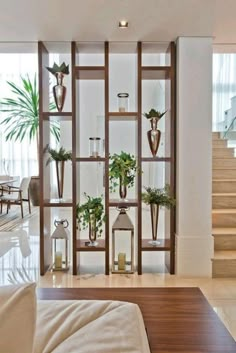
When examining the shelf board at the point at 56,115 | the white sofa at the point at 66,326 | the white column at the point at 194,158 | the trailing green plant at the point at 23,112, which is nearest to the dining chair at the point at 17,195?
the trailing green plant at the point at 23,112

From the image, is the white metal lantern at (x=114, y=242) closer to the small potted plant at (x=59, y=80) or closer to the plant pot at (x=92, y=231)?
the plant pot at (x=92, y=231)

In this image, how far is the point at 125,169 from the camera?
12.7ft

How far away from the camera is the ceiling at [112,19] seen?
3070 mm

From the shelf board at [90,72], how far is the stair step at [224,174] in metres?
2.34

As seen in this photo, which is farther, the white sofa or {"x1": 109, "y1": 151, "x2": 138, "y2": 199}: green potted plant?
{"x1": 109, "y1": 151, "x2": 138, "y2": 199}: green potted plant

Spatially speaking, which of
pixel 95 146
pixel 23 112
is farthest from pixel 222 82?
pixel 23 112

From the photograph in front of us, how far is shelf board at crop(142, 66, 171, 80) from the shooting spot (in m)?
3.97

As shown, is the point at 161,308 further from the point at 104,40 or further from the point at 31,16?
the point at 104,40

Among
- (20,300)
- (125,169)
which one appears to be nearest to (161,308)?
(20,300)

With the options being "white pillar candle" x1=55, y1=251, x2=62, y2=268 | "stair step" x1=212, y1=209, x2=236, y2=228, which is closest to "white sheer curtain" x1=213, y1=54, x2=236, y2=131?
"stair step" x1=212, y1=209, x2=236, y2=228

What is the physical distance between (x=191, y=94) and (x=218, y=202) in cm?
161

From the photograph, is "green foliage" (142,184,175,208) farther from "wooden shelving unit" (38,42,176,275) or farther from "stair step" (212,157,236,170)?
"stair step" (212,157,236,170)

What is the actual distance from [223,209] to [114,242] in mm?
1677

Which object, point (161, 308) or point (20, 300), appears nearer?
point (20, 300)
